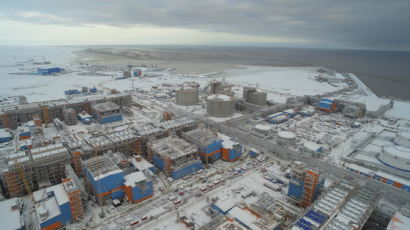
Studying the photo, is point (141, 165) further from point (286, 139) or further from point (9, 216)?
point (286, 139)

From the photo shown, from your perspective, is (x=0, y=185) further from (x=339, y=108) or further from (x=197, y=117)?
(x=339, y=108)

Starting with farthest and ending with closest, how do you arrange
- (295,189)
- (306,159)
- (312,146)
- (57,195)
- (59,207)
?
(312,146) → (306,159) → (295,189) → (57,195) → (59,207)

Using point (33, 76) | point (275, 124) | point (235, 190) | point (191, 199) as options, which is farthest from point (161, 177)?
point (33, 76)

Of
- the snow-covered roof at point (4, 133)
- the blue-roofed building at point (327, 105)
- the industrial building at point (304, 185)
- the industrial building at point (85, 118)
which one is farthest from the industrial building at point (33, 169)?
the blue-roofed building at point (327, 105)

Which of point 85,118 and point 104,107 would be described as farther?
point 104,107

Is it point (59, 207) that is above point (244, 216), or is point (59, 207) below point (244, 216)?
above

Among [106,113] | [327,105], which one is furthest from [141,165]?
[327,105]

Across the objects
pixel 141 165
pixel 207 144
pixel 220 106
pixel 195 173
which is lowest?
pixel 195 173

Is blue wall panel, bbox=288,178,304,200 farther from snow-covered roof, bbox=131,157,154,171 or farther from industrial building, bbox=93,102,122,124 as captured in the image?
industrial building, bbox=93,102,122,124
